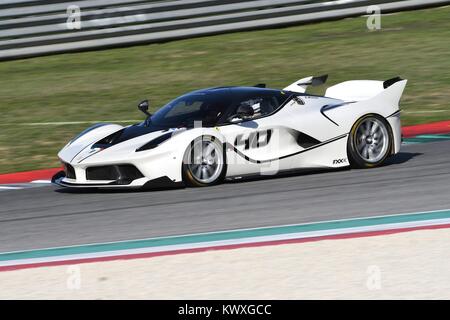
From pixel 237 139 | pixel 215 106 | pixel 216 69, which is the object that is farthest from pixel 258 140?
pixel 216 69

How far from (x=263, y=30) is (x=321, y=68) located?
9.35 feet

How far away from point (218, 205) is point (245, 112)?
135 cm

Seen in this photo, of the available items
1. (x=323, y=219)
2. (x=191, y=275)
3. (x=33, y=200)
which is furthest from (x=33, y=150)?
(x=191, y=275)

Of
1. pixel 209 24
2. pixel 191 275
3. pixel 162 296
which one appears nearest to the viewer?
pixel 162 296

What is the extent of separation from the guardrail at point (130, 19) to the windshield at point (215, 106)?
26.5 feet

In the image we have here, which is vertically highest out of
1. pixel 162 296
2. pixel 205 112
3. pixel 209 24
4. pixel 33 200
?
pixel 209 24

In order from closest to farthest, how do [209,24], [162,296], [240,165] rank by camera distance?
[162,296] → [240,165] → [209,24]

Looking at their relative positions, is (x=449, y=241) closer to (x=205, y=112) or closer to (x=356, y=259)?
(x=356, y=259)

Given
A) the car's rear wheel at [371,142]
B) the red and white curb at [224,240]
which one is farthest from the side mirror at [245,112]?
the red and white curb at [224,240]

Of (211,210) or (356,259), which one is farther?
(211,210)

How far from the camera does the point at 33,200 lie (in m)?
10.5

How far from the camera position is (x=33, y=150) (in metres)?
→ 13.4

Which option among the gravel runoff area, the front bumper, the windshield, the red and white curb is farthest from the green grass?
the gravel runoff area

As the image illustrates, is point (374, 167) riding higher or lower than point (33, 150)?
lower
